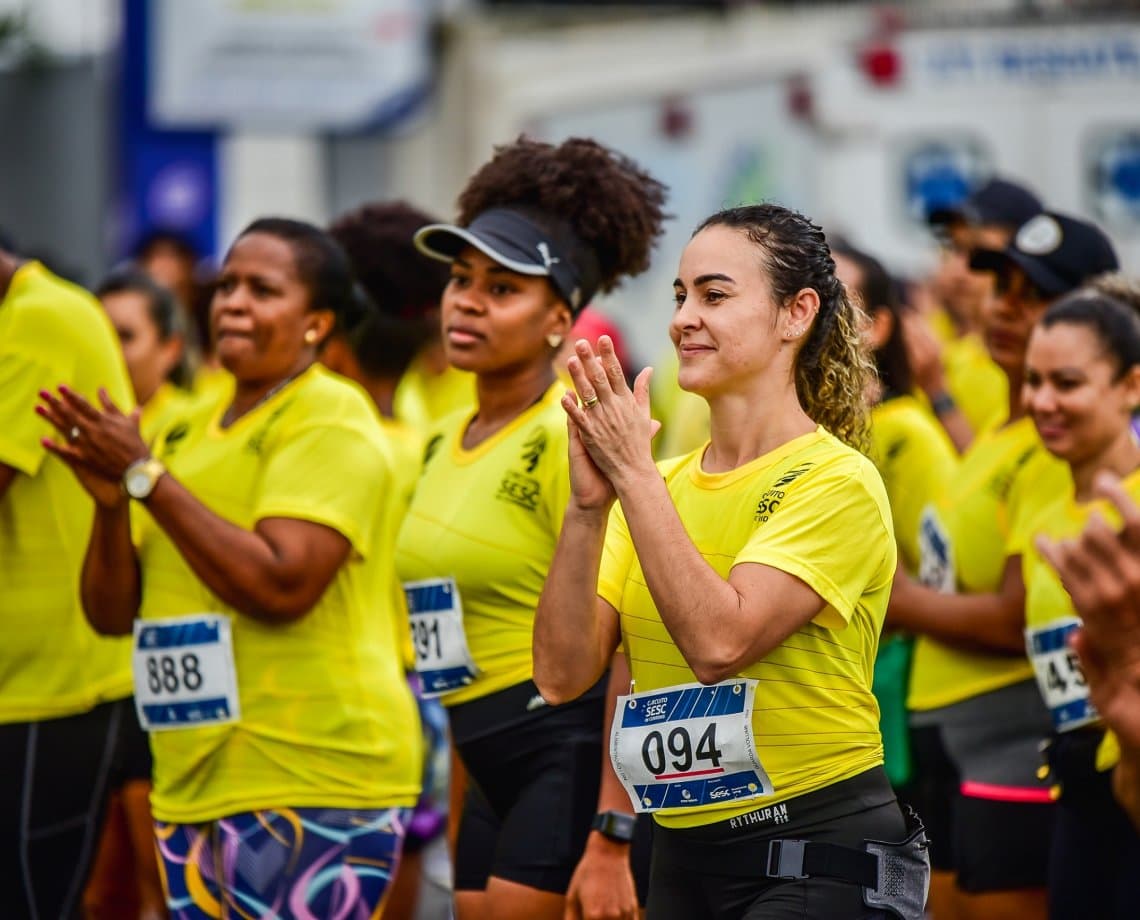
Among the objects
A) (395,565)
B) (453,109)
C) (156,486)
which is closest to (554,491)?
(395,565)

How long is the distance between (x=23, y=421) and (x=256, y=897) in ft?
4.24

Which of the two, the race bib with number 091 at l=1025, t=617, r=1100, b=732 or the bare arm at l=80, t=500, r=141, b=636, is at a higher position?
the bare arm at l=80, t=500, r=141, b=636

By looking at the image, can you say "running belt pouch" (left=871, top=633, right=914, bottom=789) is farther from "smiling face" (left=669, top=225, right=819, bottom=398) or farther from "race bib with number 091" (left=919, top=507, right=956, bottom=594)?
"smiling face" (left=669, top=225, right=819, bottom=398)

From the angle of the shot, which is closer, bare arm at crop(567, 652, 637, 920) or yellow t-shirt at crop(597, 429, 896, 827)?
yellow t-shirt at crop(597, 429, 896, 827)

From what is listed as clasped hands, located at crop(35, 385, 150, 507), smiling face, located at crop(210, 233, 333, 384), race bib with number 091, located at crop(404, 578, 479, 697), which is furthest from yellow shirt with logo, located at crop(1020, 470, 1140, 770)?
clasped hands, located at crop(35, 385, 150, 507)

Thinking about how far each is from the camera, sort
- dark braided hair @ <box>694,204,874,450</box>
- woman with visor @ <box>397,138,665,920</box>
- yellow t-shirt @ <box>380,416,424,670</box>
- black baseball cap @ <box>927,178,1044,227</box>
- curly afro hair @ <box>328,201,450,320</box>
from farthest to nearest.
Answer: black baseball cap @ <box>927,178,1044,227</box>, curly afro hair @ <box>328,201,450,320</box>, yellow t-shirt @ <box>380,416,424,670</box>, woman with visor @ <box>397,138,665,920</box>, dark braided hair @ <box>694,204,874,450</box>

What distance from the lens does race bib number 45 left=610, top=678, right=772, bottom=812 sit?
3.70 m

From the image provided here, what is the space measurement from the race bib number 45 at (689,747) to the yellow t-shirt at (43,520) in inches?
73.3

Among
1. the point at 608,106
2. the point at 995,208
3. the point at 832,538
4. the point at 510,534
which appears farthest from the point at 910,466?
the point at 608,106

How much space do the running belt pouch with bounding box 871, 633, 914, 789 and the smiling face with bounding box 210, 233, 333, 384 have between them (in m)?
2.12

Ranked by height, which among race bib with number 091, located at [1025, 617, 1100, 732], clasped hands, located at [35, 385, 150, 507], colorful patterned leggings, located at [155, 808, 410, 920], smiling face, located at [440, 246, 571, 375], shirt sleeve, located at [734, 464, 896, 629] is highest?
smiling face, located at [440, 246, 571, 375]

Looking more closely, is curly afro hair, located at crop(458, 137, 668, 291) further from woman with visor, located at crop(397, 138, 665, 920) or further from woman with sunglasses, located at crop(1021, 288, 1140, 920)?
woman with sunglasses, located at crop(1021, 288, 1140, 920)

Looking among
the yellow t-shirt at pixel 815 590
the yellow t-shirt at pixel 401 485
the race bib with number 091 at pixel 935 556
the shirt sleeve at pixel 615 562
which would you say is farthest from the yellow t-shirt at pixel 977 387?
the yellow t-shirt at pixel 815 590

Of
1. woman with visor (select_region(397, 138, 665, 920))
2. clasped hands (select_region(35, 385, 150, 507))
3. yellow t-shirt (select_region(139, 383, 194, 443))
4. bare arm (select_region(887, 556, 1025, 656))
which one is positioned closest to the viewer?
clasped hands (select_region(35, 385, 150, 507))
